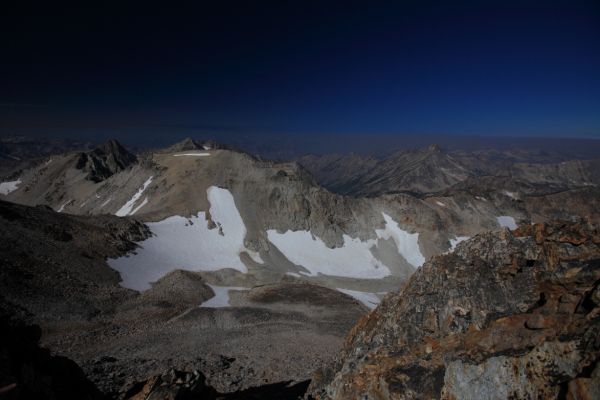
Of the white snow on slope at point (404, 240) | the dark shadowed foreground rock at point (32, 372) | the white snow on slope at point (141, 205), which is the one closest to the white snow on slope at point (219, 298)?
the dark shadowed foreground rock at point (32, 372)

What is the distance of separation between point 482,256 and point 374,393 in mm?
8366

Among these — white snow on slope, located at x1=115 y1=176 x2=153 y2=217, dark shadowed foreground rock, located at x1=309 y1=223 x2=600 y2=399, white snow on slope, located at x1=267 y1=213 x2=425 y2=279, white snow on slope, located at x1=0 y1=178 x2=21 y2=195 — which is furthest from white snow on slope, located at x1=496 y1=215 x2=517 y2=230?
white snow on slope, located at x1=0 y1=178 x2=21 y2=195

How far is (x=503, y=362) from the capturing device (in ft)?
29.4

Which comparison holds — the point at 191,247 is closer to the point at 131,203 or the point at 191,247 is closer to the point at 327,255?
the point at 327,255

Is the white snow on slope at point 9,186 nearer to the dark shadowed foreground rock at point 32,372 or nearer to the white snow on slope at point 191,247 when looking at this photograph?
the white snow on slope at point 191,247

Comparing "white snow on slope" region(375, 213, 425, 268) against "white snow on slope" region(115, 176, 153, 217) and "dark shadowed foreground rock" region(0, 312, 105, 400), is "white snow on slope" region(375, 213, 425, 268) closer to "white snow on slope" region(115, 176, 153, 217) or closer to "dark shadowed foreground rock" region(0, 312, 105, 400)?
"white snow on slope" region(115, 176, 153, 217)

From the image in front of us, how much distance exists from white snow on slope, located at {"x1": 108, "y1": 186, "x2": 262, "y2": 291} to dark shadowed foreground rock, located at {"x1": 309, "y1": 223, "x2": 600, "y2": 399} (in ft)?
117

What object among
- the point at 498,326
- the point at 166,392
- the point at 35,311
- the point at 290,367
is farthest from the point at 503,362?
the point at 35,311

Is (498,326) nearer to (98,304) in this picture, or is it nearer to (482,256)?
(482,256)

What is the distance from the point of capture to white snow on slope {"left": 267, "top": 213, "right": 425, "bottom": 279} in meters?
77.2

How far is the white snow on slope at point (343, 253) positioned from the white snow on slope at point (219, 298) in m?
26.0

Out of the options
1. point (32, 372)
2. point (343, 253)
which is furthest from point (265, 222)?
point (32, 372)

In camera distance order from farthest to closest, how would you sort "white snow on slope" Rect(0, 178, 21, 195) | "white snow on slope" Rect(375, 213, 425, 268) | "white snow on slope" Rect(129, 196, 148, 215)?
"white snow on slope" Rect(0, 178, 21, 195), "white snow on slope" Rect(129, 196, 148, 215), "white snow on slope" Rect(375, 213, 425, 268)

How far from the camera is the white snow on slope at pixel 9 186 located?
15095 centimetres
